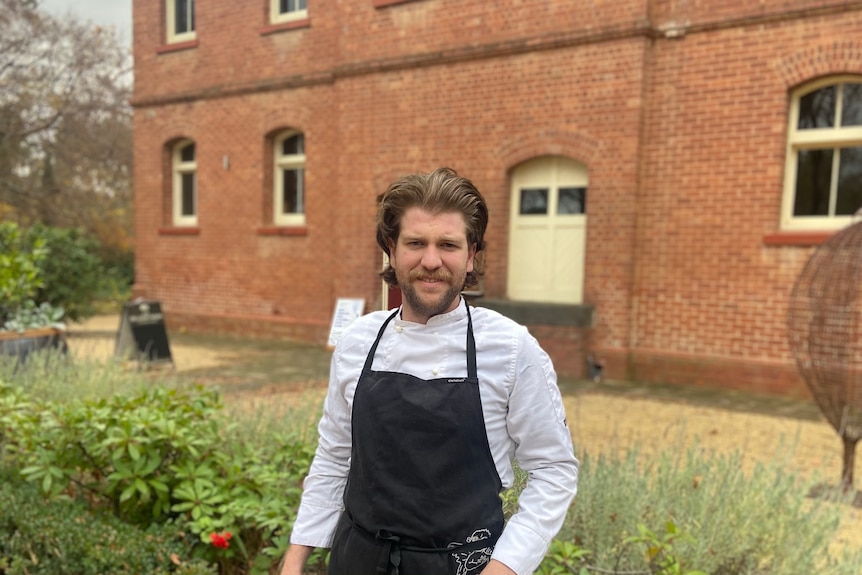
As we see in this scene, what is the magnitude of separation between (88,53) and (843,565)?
67.6 ft

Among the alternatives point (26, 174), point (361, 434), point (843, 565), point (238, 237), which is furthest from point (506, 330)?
point (26, 174)

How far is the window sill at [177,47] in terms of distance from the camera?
12.7 m

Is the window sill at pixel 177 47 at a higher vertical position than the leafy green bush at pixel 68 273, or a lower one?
higher

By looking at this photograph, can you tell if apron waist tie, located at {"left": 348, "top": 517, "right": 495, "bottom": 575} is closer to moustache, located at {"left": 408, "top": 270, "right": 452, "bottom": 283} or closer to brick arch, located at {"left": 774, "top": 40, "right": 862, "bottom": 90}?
moustache, located at {"left": 408, "top": 270, "right": 452, "bottom": 283}

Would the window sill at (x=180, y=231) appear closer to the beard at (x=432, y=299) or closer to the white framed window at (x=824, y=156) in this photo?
the white framed window at (x=824, y=156)

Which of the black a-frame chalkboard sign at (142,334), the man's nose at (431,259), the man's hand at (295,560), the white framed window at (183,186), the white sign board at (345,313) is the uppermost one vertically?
the white framed window at (183,186)

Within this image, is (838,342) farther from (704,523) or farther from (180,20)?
(180,20)

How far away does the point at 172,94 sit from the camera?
42.8 feet

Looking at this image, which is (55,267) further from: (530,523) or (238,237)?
(530,523)

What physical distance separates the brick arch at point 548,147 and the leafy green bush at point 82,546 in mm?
7058

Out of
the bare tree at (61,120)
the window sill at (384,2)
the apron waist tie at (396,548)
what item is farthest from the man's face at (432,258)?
the bare tree at (61,120)

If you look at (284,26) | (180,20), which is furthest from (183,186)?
(284,26)

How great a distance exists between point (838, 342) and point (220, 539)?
459 centimetres

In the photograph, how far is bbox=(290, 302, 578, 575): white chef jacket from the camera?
1518mm
